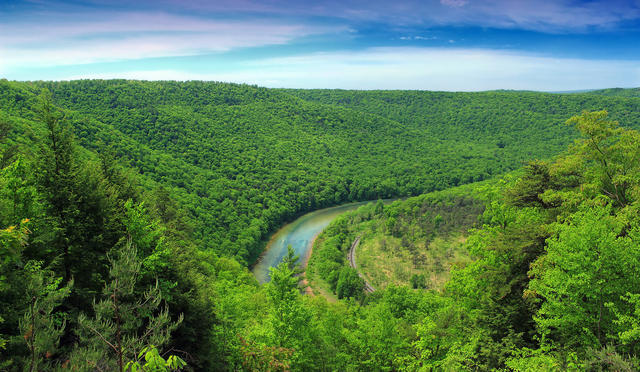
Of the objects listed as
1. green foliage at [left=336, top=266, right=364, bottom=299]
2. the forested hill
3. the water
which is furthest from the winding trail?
the forested hill

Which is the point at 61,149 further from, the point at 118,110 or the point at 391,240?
the point at 118,110

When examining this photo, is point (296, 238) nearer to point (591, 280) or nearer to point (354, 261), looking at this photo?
point (354, 261)

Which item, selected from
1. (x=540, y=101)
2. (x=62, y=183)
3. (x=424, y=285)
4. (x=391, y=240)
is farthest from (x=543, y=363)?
(x=540, y=101)

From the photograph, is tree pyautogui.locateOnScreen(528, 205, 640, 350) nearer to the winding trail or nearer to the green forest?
the green forest

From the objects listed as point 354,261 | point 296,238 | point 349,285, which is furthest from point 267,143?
point 349,285

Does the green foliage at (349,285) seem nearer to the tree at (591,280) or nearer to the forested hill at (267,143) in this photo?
the forested hill at (267,143)
